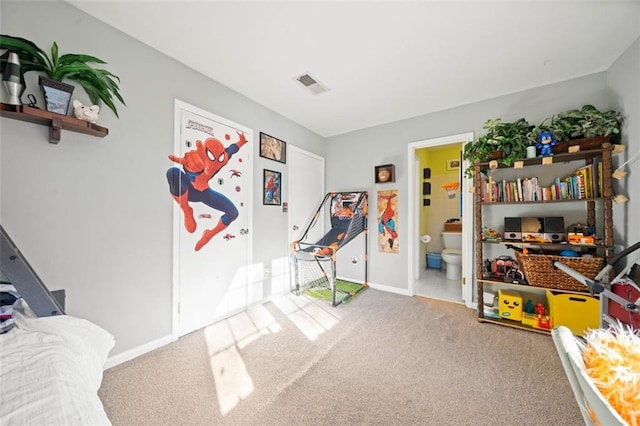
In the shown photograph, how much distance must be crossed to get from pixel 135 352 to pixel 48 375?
4.91 ft

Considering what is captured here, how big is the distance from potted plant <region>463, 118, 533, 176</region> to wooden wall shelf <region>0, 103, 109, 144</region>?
347cm

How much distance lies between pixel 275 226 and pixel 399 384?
7.43ft

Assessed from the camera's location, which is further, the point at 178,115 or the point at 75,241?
the point at 178,115

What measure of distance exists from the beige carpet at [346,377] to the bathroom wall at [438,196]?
261 centimetres

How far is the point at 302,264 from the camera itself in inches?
148

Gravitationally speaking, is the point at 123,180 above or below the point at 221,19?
below

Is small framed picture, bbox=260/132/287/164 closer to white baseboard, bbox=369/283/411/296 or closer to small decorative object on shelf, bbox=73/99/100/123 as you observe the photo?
small decorative object on shelf, bbox=73/99/100/123

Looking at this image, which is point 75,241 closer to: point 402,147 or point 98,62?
point 98,62

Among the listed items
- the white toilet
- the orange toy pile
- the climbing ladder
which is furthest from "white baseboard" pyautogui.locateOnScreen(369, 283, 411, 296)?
the climbing ladder

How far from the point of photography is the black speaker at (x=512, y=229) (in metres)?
2.46

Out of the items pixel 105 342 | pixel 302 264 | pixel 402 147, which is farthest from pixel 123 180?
pixel 402 147

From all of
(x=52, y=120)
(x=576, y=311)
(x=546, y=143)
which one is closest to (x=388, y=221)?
(x=546, y=143)

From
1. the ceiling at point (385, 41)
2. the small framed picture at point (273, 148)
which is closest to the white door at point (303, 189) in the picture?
the small framed picture at point (273, 148)

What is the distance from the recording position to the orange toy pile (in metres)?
0.51
